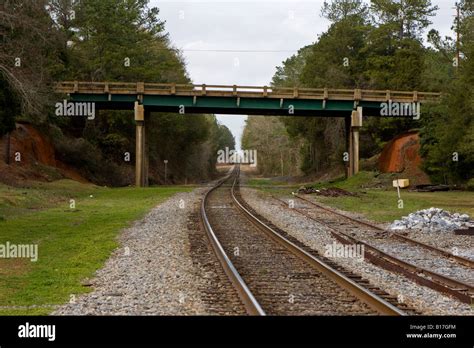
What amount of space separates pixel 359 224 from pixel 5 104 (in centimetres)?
1547

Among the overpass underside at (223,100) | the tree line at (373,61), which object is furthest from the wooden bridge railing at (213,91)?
the tree line at (373,61)

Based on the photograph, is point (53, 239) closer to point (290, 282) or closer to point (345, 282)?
point (290, 282)

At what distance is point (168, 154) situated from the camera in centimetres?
8338

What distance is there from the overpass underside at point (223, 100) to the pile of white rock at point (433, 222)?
2854 centimetres

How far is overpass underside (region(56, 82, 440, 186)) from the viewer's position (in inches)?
1891

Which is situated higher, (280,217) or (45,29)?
(45,29)

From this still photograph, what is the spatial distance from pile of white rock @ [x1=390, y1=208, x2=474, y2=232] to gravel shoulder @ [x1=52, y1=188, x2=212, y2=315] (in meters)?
7.27

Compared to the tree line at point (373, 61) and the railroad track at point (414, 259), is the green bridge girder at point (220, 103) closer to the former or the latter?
the tree line at point (373, 61)

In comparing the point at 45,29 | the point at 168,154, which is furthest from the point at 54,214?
the point at 168,154

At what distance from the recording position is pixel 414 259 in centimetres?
1378

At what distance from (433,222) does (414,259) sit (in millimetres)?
6270

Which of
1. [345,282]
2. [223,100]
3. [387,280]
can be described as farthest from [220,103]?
[345,282]

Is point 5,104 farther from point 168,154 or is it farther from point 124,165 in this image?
point 168,154

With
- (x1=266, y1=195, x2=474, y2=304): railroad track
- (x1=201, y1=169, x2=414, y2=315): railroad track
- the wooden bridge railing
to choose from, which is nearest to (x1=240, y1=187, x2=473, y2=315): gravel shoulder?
(x1=266, y1=195, x2=474, y2=304): railroad track
